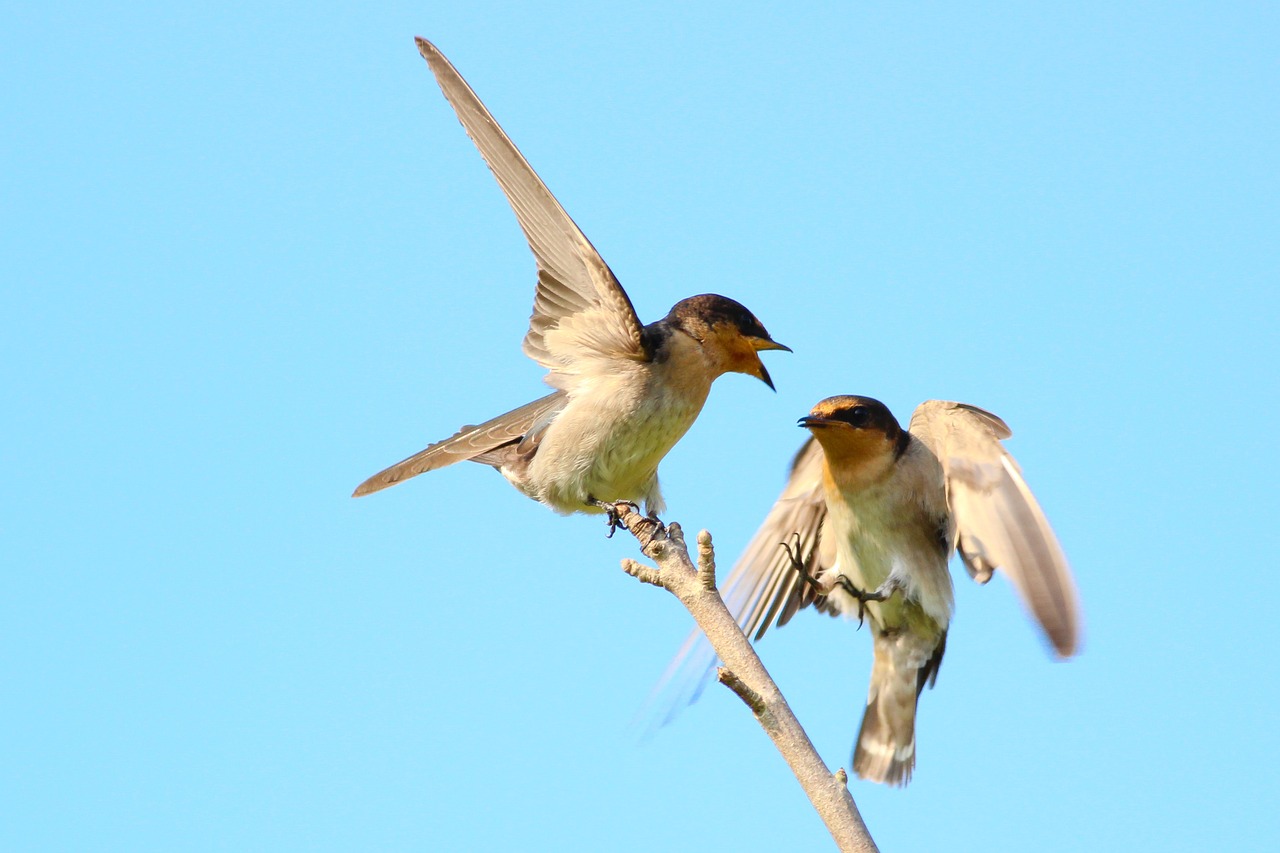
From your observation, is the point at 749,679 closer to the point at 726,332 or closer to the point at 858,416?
the point at 858,416

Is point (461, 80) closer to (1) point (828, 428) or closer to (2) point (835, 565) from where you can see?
(1) point (828, 428)

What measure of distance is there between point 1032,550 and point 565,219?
2467 millimetres

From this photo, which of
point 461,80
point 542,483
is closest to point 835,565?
point 542,483

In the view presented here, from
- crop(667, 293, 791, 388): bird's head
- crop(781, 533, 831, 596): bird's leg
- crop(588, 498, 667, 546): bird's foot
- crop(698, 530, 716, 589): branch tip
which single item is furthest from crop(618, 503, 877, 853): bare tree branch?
crop(667, 293, 791, 388): bird's head

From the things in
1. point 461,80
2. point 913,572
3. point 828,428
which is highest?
point 461,80

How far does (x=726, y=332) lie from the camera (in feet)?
22.6

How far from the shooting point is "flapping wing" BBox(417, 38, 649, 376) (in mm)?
5359

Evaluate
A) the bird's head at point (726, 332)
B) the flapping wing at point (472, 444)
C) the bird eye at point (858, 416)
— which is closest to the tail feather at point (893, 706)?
the bird eye at point (858, 416)

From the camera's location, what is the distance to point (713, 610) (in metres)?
3.28

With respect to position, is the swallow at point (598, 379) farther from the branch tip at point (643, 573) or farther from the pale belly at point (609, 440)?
the branch tip at point (643, 573)

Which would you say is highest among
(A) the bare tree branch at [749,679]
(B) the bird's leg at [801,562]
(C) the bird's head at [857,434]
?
(C) the bird's head at [857,434]

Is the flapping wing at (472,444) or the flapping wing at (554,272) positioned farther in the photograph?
the flapping wing at (472,444)

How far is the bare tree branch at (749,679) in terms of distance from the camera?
283 cm

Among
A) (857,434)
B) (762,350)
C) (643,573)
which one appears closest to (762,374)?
(762,350)
